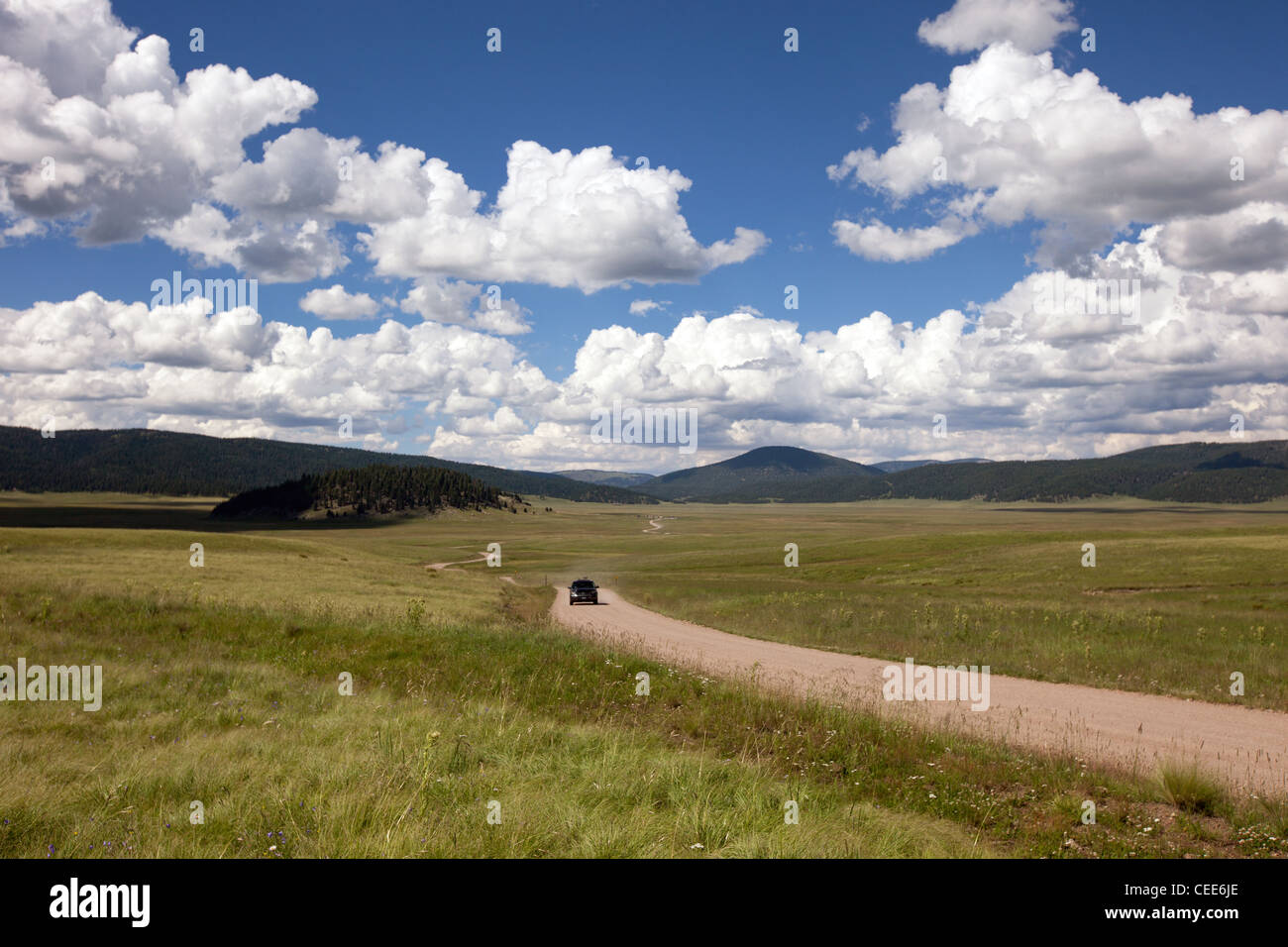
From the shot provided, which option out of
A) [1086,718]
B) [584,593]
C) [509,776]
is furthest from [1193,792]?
[584,593]

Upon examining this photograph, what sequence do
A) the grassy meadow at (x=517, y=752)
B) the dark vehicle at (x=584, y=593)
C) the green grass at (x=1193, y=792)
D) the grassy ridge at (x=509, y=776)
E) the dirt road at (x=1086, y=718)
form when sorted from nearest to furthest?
the grassy ridge at (x=509, y=776), the grassy meadow at (x=517, y=752), the green grass at (x=1193, y=792), the dirt road at (x=1086, y=718), the dark vehicle at (x=584, y=593)

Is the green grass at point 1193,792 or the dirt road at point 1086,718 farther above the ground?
the green grass at point 1193,792

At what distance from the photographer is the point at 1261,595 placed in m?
39.4

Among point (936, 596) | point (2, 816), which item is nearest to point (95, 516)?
point (936, 596)

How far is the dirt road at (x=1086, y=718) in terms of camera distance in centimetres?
1209

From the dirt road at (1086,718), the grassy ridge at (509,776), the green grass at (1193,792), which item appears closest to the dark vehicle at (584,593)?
the dirt road at (1086,718)

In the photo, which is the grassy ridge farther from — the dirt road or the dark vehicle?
the dark vehicle

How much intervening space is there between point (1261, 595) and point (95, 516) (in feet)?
680

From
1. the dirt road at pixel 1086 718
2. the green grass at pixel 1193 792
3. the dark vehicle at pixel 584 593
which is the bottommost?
the dark vehicle at pixel 584 593

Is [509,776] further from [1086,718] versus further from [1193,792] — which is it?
[1086,718]

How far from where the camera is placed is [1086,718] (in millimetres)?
15719

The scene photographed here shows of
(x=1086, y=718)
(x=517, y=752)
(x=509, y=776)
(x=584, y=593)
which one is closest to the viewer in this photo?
(x=509, y=776)

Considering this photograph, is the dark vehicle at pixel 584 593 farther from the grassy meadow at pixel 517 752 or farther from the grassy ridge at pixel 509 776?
the grassy ridge at pixel 509 776
